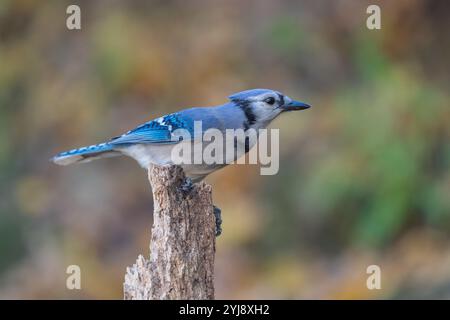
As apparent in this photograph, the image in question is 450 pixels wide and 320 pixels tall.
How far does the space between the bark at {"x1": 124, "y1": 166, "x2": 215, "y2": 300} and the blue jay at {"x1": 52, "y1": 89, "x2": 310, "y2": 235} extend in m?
0.67

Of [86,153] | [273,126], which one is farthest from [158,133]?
[273,126]

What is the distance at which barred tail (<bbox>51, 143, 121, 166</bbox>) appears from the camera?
4.27m

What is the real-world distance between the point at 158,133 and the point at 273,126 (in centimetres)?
270

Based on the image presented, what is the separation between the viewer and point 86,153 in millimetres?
4281

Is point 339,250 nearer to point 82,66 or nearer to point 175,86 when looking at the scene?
point 175,86

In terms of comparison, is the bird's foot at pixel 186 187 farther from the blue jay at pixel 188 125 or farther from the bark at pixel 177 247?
the blue jay at pixel 188 125

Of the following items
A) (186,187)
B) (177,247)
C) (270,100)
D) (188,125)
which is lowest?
(177,247)

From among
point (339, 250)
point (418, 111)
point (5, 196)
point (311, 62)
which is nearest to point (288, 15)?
point (311, 62)

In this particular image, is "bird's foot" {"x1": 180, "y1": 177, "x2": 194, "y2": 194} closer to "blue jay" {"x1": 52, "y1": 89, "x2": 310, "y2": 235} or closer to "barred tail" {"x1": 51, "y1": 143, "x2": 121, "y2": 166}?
"blue jay" {"x1": 52, "y1": 89, "x2": 310, "y2": 235}

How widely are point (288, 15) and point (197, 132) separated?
3.94 m

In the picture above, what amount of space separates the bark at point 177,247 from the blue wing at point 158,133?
2.25 ft

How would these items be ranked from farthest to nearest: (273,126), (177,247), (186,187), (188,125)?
(273,126)
(188,125)
(186,187)
(177,247)

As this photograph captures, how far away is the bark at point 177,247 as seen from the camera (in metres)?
3.28

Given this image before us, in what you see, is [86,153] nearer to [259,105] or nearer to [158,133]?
[158,133]
